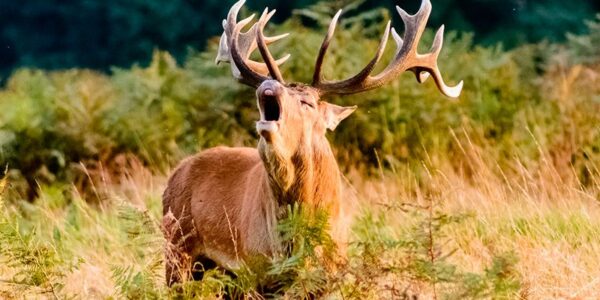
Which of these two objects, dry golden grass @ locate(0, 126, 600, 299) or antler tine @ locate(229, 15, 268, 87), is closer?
dry golden grass @ locate(0, 126, 600, 299)

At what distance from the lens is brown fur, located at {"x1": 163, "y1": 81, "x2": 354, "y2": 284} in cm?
649

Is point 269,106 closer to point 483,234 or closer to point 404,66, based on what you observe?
point 404,66

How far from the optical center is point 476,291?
5.46 meters

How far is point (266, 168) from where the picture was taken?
21.6ft

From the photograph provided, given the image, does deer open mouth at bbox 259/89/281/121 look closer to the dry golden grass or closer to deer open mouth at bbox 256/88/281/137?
deer open mouth at bbox 256/88/281/137

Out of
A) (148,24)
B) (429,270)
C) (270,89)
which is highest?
(270,89)

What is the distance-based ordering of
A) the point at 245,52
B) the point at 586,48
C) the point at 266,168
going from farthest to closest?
1. the point at 586,48
2. the point at 245,52
3. the point at 266,168

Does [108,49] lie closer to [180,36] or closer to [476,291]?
[180,36]

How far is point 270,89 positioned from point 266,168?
0.58 metres

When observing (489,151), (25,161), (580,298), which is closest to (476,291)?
(580,298)

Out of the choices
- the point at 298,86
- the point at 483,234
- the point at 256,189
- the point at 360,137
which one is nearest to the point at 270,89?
the point at 298,86

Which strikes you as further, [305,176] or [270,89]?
[305,176]

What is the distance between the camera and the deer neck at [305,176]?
257 inches

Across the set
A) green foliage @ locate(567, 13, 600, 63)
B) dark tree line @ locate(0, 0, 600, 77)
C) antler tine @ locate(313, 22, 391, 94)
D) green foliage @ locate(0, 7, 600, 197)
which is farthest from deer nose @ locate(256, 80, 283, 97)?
dark tree line @ locate(0, 0, 600, 77)
